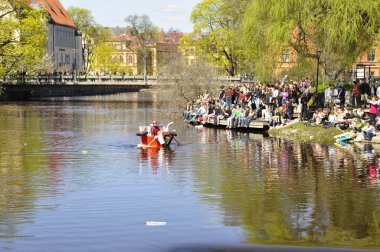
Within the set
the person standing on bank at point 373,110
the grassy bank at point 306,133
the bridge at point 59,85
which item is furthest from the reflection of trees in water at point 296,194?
the bridge at point 59,85

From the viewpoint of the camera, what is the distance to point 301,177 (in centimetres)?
2856

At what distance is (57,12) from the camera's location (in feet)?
535

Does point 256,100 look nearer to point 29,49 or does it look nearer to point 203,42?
point 29,49

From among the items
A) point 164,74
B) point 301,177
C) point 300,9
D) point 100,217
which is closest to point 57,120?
point 164,74

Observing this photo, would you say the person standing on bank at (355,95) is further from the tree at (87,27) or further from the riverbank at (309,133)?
the tree at (87,27)

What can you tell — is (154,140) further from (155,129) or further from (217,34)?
(217,34)

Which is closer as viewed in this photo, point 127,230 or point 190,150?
point 127,230

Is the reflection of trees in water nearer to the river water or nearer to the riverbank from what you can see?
the river water

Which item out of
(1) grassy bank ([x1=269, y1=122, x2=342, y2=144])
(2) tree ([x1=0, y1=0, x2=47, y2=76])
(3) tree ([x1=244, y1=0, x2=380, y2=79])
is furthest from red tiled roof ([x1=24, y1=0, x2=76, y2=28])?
(1) grassy bank ([x1=269, y1=122, x2=342, y2=144])

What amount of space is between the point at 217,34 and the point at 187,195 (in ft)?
289

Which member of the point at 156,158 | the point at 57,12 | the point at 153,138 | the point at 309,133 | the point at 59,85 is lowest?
the point at 59,85

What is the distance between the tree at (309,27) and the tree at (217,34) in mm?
57435

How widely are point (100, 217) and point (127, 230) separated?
1654mm

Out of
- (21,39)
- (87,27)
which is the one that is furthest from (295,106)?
(87,27)
